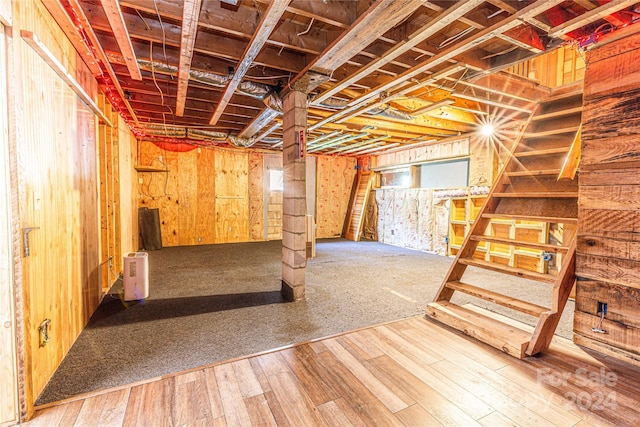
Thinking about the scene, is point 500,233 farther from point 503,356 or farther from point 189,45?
point 189,45

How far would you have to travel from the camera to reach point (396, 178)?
7.93 m

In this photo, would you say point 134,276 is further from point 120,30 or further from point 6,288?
point 120,30

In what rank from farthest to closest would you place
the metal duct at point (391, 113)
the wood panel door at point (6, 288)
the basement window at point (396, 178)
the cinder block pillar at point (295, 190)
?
the basement window at point (396, 178)
the metal duct at point (391, 113)
the cinder block pillar at point (295, 190)
the wood panel door at point (6, 288)

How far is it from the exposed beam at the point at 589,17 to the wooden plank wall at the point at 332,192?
6550mm

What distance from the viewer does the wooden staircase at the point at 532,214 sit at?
2.20 metres

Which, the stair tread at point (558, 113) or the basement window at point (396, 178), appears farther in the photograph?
the basement window at point (396, 178)

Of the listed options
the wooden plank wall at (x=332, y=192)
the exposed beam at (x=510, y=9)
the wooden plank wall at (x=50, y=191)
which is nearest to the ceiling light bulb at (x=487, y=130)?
the exposed beam at (x=510, y=9)

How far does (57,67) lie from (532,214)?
155 inches

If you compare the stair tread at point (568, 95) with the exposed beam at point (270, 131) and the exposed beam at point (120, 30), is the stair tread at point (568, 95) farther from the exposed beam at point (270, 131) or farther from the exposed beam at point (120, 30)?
the exposed beam at point (120, 30)

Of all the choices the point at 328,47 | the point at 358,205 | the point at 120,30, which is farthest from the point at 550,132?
the point at 358,205

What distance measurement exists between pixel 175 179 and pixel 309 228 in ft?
12.0

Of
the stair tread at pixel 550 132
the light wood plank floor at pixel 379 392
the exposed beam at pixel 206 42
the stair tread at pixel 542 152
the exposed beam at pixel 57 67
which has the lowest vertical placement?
the light wood plank floor at pixel 379 392

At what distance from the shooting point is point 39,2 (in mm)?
1752

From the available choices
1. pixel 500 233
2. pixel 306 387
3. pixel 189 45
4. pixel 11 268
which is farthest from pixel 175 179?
pixel 500 233
